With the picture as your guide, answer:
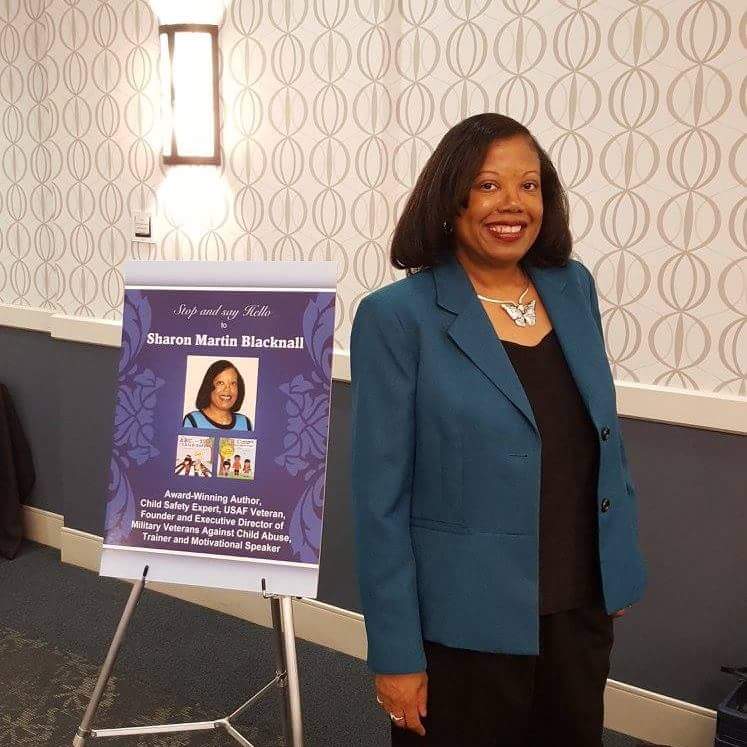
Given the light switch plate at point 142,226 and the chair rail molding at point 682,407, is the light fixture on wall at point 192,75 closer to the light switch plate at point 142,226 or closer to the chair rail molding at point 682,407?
the light switch plate at point 142,226

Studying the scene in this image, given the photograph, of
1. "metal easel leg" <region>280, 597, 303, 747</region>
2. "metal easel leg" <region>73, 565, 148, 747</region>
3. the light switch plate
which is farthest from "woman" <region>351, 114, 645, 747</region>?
the light switch plate

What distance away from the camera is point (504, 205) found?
1.36 metres

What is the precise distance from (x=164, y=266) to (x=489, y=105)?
1.03m

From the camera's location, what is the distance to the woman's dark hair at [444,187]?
53.7 inches

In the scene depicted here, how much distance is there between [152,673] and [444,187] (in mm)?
1988

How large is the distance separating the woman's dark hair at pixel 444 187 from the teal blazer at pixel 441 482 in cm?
8

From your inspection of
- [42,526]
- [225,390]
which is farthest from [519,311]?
[42,526]

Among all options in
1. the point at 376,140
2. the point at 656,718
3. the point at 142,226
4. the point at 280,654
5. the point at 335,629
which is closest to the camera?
the point at 280,654

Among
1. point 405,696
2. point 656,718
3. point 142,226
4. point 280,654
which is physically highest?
point 142,226

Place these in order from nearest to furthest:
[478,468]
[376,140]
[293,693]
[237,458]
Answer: [478,468] < [293,693] < [237,458] < [376,140]

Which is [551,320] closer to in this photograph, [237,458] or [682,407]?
[237,458]

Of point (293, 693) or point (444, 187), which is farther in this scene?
point (293, 693)

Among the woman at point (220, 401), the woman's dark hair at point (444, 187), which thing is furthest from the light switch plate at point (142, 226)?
the woman's dark hair at point (444, 187)

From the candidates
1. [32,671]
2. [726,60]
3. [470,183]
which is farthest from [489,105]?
[32,671]
